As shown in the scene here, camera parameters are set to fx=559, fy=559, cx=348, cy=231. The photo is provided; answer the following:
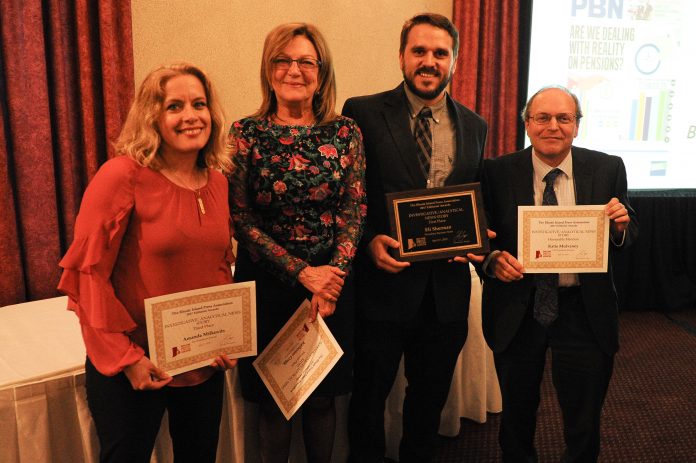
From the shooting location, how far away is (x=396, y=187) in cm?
204

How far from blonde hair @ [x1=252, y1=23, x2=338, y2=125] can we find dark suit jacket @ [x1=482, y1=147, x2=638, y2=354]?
666 millimetres

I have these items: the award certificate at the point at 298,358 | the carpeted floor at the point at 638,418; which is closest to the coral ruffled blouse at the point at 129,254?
the award certificate at the point at 298,358

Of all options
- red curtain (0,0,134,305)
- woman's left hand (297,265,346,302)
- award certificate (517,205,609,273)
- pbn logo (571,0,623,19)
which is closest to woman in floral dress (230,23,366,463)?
woman's left hand (297,265,346,302)

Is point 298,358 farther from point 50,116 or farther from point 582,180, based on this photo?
point 50,116

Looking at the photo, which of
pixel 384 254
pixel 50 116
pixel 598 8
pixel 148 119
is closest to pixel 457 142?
pixel 384 254

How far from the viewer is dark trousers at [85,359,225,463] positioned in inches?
55.4

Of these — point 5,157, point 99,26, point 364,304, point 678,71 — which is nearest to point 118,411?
point 364,304

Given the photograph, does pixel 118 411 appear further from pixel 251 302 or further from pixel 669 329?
pixel 669 329

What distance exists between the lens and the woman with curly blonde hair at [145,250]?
1.36m

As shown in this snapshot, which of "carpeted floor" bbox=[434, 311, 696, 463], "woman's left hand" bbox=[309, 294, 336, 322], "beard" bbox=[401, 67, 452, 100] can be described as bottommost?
"carpeted floor" bbox=[434, 311, 696, 463]

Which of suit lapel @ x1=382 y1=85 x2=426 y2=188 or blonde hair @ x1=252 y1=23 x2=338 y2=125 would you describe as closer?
blonde hair @ x1=252 y1=23 x2=338 y2=125

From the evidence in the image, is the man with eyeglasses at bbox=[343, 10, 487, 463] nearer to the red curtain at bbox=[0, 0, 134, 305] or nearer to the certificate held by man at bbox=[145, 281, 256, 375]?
the certificate held by man at bbox=[145, 281, 256, 375]

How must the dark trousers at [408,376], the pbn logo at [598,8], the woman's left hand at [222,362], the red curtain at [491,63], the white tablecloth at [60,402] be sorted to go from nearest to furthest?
the woman's left hand at [222,362]
the white tablecloth at [60,402]
the dark trousers at [408,376]
the red curtain at [491,63]
the pbn logo at [598,8]

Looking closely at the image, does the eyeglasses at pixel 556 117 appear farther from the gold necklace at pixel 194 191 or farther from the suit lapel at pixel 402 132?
the gold necklace at pixel 194 191
